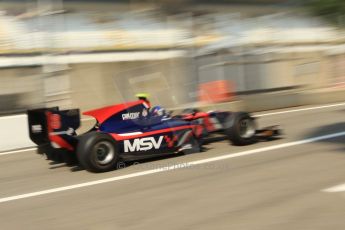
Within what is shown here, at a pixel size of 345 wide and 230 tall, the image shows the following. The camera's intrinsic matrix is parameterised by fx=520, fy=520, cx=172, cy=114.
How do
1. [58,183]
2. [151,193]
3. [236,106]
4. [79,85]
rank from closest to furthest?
[151,193]
[58,183]
[79,85]
[236,106]

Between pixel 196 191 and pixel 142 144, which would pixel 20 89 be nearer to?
pixel 142 144

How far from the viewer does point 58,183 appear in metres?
7.65

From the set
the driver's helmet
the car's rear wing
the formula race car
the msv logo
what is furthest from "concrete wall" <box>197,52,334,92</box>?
the car's rear wing

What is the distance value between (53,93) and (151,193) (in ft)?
26.4

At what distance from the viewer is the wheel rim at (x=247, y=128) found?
31.7ft

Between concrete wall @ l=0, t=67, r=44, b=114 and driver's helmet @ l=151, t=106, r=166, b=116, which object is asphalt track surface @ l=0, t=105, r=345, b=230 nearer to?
driver's helmet @ l=151, t=106, r=166, b=116

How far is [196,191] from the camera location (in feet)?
21.6

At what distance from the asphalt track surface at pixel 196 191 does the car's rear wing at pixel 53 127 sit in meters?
0.55

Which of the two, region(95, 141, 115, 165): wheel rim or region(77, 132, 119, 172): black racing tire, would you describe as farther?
region(95, 141, 115, 165): wheel rim

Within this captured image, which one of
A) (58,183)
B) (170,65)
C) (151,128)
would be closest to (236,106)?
(170,65)

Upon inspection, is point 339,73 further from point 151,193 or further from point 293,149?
point 151,193

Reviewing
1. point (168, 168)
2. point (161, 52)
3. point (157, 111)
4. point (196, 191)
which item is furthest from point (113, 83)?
point (161, 52)

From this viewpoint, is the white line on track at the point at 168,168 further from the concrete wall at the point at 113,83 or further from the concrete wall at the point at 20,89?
the concrete wall at the point at 20,89

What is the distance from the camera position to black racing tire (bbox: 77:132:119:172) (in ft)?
25.9
